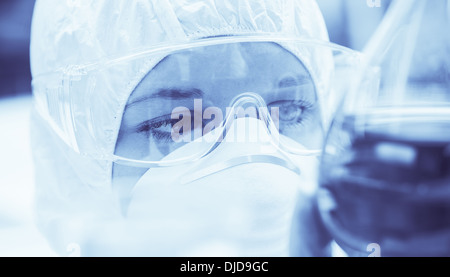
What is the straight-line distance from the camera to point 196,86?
0.58 metres

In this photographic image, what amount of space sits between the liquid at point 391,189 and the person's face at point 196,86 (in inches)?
5.8

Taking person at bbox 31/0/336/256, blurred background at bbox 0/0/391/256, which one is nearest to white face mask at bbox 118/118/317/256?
person at bbox 31/0/336/256

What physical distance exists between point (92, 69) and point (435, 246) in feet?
1.85

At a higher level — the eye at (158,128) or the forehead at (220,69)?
the forehead at (220,69)

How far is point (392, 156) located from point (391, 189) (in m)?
0.05

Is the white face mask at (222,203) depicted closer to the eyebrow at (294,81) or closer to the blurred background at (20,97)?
the eyebrow at (294,81)

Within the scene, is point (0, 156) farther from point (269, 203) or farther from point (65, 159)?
point (269, 203)

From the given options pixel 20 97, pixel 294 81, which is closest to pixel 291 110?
pixel 294 81

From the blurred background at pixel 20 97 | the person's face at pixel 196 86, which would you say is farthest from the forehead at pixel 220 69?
the blurred background at pixel 20 97

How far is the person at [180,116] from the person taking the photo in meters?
0.58

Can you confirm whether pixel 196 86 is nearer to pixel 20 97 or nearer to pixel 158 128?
pixel 158 128

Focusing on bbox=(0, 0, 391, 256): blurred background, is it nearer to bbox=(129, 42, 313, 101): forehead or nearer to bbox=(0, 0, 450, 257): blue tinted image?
bbox=(0, 0, 450, 257): blue tinted image

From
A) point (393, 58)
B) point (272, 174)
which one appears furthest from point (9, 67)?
point (393, 58)

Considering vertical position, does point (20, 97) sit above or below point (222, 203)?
above
